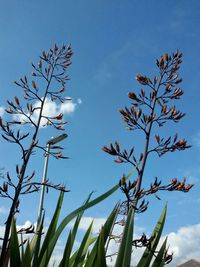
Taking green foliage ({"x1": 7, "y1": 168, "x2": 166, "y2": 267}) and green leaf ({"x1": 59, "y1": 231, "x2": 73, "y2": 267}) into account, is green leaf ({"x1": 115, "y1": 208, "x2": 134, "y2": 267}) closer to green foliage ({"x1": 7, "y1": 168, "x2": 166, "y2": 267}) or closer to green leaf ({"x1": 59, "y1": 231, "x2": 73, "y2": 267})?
green foliage ({"x1": 7, "y1": 168, "x2": 166, "y2": 267})

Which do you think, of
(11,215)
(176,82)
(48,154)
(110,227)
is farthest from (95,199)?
(176,82)

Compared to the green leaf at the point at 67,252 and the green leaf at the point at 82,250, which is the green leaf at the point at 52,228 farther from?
the green leaf at the point at 82,250

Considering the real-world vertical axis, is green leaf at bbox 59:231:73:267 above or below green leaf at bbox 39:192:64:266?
below

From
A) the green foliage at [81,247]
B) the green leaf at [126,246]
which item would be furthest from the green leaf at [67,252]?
the green leaf at [126,246]

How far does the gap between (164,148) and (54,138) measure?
4529mm

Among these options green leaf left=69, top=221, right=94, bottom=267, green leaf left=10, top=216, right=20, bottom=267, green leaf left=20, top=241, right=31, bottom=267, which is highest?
green leaf left=69, top=221, right=94, bottom=267

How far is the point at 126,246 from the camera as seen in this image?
2664 millimetres

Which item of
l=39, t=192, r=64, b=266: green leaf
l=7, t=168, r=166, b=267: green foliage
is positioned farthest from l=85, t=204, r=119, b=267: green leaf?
l=39, t=192, r=64, b=266: green leaf

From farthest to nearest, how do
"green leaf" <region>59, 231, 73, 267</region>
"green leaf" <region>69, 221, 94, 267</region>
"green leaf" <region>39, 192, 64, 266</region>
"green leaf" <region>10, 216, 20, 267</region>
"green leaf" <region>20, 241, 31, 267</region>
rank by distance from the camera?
1. "green leaf" <region>69, 221, 94, 267</region>
2. "green leaf" <region>39, 192, 64, 266</region>
3. "green leaf" <region>59, 231, 73, 267</region>
4. "green leaf" <region>10, 216, 20, 267</region>
5. "green leaf" <region>20, 241, 31, 267</region>

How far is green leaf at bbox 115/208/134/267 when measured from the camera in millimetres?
2633

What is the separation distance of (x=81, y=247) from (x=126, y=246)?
78 centimetres

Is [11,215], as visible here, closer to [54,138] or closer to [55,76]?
[55,76]

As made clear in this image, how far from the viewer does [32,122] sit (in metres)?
3.97

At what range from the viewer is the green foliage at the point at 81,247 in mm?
2633
